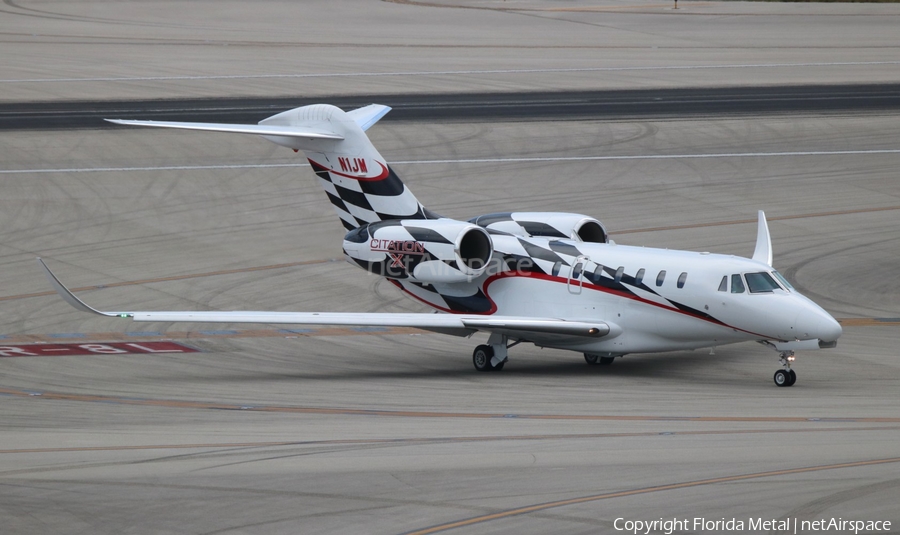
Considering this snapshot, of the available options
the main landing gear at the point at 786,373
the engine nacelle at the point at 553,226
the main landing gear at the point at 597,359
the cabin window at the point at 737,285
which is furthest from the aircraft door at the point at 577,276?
the main landing gear at the point at 786,373

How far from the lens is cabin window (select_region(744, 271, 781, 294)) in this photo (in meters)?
22.6

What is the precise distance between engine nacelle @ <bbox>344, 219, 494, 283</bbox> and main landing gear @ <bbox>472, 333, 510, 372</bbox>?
5.01ft

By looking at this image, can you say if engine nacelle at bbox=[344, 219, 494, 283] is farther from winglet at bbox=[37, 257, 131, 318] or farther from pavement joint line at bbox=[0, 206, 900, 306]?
pavement joint line at bbox=[0, 206, 900, 306]

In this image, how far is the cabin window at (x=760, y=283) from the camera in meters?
22.6

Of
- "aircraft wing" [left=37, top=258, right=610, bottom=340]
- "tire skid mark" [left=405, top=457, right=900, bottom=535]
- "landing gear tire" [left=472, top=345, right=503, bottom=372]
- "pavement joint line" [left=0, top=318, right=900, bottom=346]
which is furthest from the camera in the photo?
"pavement joint line" [left=0, top=318, right=900, bottom=346]

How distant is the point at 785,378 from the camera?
22.2 metres

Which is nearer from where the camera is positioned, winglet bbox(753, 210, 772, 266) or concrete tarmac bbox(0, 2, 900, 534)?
concrete tarmac bbox(0, 2, 900, 534)

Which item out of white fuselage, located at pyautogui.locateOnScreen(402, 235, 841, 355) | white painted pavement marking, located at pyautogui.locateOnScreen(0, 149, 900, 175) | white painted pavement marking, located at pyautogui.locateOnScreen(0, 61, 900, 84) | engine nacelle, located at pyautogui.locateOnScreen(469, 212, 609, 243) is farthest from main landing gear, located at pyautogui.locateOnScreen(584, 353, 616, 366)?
white painted pavement marking, located at pyautogui.locateOnScreen(0, 61, 900, 84)

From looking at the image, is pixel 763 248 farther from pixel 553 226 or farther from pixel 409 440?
pixel 409 440

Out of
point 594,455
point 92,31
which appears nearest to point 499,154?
point 594,455

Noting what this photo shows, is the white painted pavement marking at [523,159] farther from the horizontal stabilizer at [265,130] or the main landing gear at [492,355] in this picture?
the main landing gear at [492,355]

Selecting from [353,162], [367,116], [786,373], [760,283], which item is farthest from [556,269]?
[367,116]

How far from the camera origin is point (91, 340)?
27984 millimetres

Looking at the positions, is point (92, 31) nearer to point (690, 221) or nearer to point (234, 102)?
point (234, 102)
